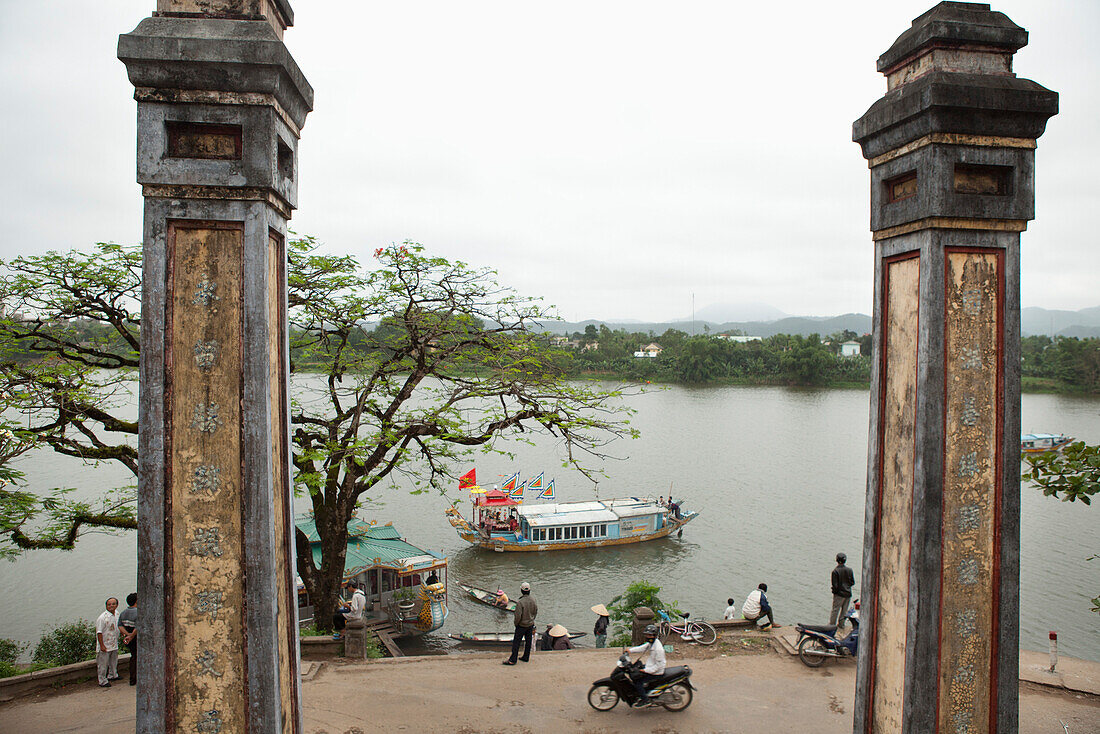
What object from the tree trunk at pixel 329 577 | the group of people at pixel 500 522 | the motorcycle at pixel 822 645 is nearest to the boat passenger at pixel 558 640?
the tree trunk at pixel 329 577

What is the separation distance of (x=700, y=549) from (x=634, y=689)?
12284 millimetres

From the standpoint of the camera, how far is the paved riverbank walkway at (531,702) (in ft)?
18.1

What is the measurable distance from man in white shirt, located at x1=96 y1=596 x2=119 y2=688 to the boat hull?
34.9 feet

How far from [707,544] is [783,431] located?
603 inches

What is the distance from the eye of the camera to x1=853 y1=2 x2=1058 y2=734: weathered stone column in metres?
3.48

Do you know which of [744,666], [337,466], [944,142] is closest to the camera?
[944,142]

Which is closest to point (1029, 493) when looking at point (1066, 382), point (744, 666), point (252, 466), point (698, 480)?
point (698, 480)

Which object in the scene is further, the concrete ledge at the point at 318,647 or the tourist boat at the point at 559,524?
the tourist boat at the point at 559,524

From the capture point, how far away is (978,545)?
3559 millimetres

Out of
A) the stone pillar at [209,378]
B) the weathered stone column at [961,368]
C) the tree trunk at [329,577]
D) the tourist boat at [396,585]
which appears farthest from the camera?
the tourist boat at [396,585]

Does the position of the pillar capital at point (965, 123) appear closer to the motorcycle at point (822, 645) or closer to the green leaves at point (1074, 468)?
the green leaves at point (1074, 468)

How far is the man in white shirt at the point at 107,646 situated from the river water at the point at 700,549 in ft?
12.6

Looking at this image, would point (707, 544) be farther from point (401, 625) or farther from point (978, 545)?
point (978, 545)

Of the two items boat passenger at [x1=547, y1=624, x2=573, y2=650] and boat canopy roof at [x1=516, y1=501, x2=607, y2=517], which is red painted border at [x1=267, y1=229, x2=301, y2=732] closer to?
boat passenger at [x1=547, y1=624, x2=573, y2=650]
